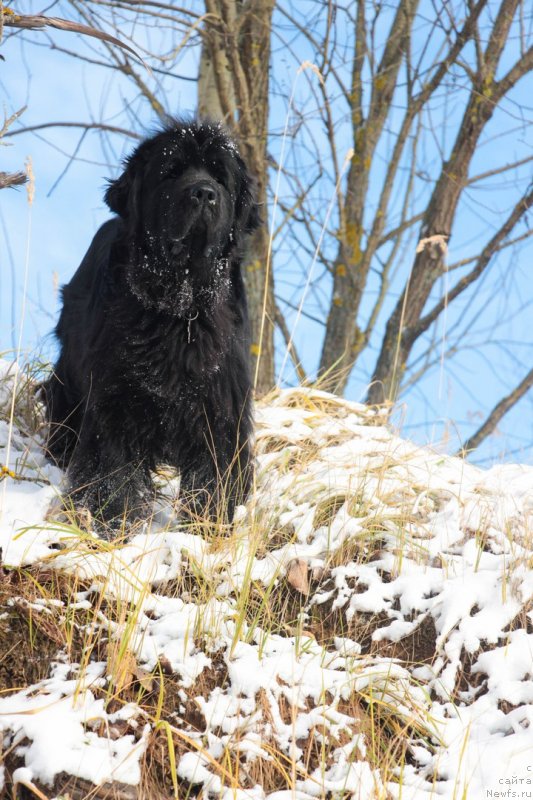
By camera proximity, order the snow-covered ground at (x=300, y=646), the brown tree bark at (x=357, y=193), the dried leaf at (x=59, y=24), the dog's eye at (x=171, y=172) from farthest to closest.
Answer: the brown tree bark at (x=357, y=193), the dog's eye at (x=171, y=172), the dried leaf at (x=59, y=24), the snow-covered ground at (x=300, y=646)

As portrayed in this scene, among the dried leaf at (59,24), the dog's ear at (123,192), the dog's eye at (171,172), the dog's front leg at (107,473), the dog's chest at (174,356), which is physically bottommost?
the dog's front leg at (107,473)

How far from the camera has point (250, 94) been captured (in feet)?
21.7

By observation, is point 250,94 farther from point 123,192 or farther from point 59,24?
point 59,24

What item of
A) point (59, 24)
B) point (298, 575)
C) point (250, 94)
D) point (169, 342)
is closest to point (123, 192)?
point (169, 342)

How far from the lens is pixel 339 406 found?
5457mm

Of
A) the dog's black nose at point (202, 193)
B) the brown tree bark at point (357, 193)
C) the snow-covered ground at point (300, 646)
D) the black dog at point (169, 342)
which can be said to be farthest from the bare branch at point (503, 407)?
the dog's black nose at point (202, 193)

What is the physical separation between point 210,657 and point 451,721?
2.65 ft

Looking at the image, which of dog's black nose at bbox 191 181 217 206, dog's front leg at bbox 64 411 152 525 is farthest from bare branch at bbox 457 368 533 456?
dog's black nose at bbox 191 181 217 206

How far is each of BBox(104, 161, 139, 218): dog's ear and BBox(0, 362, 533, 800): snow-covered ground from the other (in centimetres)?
127

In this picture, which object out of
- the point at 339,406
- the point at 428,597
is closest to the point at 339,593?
the point at 428,597

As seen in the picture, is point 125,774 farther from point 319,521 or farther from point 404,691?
point 319,521

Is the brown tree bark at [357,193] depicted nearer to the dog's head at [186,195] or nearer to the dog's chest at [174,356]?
the dog's head at [186,195]

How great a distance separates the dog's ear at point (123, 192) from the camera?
3.68m

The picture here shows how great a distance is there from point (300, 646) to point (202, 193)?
6.00 ft
